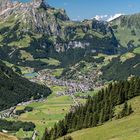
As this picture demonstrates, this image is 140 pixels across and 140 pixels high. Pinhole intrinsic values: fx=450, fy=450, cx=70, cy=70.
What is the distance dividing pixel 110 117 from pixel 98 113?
9795 mm

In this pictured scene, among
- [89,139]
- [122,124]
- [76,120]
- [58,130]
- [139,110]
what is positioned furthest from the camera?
[76,120]

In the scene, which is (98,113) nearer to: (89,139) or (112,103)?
(112,103)

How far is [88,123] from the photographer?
173250 mm

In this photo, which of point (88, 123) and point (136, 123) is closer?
point (136, 123)

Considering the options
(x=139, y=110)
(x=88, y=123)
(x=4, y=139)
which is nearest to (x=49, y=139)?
(x=88, y=123)

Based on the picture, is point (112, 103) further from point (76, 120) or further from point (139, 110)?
point (139, 110)

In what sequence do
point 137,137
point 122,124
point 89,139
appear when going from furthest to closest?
point 122,124 < point 89,139 < point 137,137

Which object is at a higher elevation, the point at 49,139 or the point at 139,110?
the point at 139,110

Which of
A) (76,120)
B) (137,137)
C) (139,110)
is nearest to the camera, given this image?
(137,137)

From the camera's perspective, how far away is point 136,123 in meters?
132

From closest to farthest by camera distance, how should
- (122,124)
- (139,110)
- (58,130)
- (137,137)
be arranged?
(137,137) < (122,124) < (139,110) < (58,130)

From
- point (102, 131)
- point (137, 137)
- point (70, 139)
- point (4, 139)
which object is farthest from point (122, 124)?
point (4, 139)

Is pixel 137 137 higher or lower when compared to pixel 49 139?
higher

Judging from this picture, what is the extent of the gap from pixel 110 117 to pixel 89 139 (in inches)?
1764
